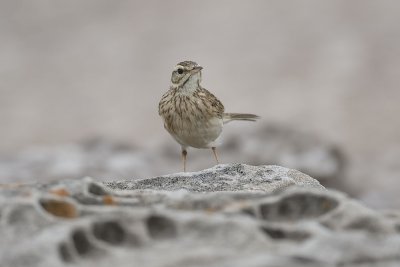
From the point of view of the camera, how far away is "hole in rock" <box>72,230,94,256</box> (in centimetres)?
356

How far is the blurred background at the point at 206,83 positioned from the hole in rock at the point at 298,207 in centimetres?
891

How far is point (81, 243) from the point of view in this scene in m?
3.58

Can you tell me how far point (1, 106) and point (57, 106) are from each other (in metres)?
1.25

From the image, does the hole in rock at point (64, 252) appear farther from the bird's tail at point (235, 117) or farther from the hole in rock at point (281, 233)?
the bird's tail at point (235, 117)

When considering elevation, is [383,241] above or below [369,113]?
below

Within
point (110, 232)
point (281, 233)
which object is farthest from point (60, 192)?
point (281, 233)

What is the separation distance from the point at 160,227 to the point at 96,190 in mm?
663

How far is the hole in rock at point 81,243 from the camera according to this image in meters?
3.56

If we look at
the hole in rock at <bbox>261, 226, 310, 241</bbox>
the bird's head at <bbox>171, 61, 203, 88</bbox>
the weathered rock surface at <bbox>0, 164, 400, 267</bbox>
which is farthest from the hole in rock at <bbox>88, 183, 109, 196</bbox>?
the bird's head at <bbox>171, 61, 203, 88</bbox>

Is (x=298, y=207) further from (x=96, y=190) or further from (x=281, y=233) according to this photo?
(x=96, y=190)

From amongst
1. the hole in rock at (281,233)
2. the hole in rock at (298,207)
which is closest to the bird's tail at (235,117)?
the hole in rock at (298,207)

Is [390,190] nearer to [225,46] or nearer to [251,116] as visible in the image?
[251,116]

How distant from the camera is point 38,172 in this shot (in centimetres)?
1302

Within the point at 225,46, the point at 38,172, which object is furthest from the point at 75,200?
the point at 225,46
